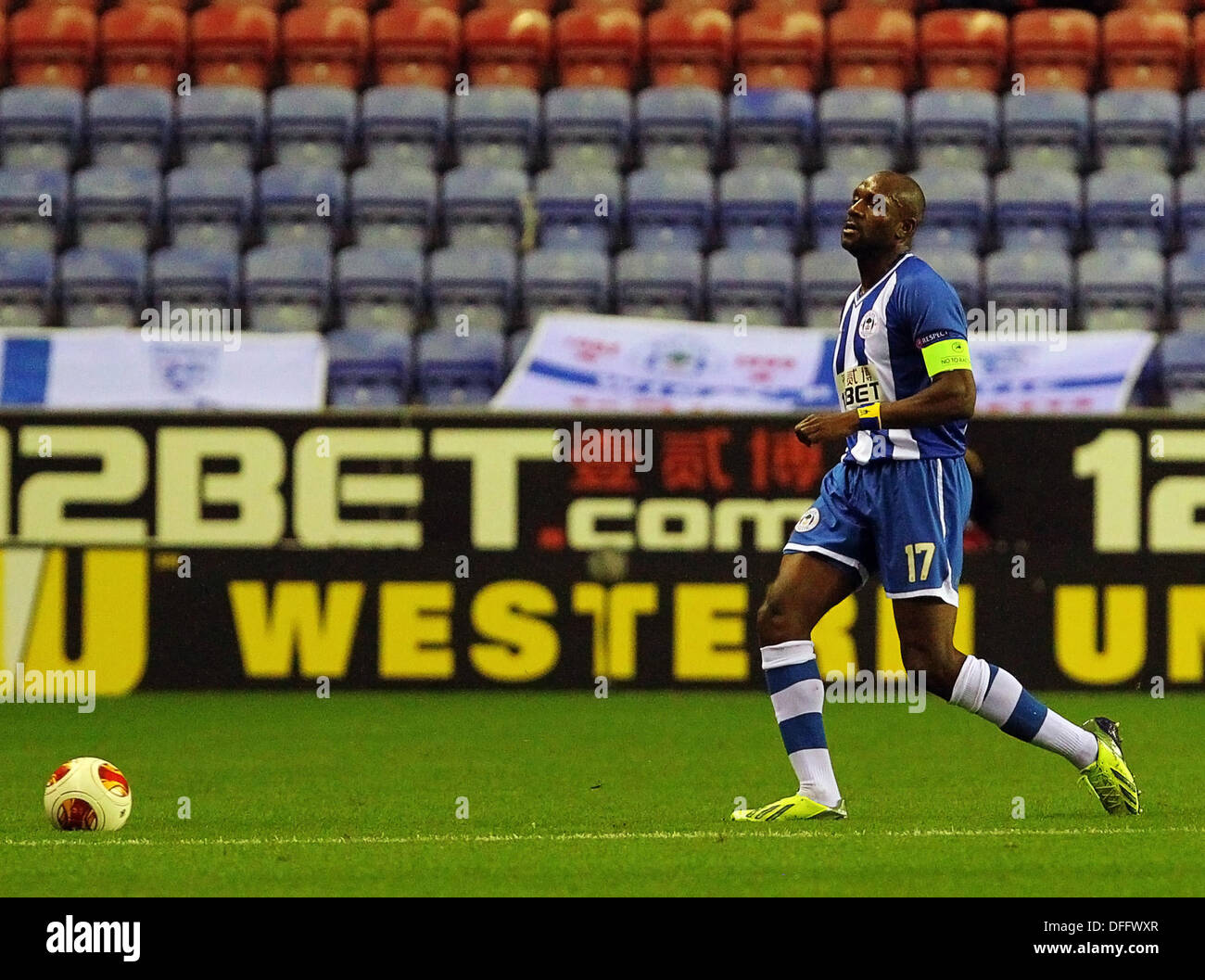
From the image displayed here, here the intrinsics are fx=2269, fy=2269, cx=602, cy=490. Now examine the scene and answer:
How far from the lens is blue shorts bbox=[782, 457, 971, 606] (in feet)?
21.6

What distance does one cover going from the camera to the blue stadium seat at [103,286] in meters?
14.8

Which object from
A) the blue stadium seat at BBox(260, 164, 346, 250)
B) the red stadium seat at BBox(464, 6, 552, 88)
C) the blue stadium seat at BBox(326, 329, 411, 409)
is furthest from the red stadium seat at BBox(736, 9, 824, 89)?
the blue stadium seat at BBox(326, 329, 411, 409)

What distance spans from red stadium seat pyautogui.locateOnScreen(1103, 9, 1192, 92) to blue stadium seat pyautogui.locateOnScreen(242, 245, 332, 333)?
624cm

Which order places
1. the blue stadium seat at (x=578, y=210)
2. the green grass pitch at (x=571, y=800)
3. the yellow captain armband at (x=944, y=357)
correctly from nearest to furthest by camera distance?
the green grass pitch at (x=571, y=800) < the yellow captain armband at (x=944, y=357) < the blue stadium seat at (x=578, y=210)

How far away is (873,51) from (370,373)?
16.9 feet

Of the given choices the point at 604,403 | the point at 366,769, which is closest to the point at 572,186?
the point at 604,403

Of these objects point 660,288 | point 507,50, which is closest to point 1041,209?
point 660,288

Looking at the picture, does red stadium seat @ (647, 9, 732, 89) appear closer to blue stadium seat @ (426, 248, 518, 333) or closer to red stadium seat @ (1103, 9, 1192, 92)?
blue stadium seat @ (426, 248, 518, 333)

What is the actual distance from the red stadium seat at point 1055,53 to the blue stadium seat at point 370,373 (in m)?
5.64

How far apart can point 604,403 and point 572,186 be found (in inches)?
116

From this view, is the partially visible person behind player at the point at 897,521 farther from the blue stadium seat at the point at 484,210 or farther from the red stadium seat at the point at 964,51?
the red stadium seat at the point at 964,51

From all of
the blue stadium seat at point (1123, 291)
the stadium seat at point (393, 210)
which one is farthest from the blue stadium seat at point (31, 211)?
the blue stadium seat at point (1123, 291)

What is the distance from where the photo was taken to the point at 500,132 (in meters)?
16.2

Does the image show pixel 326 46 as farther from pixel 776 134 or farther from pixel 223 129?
pixel 776 134
